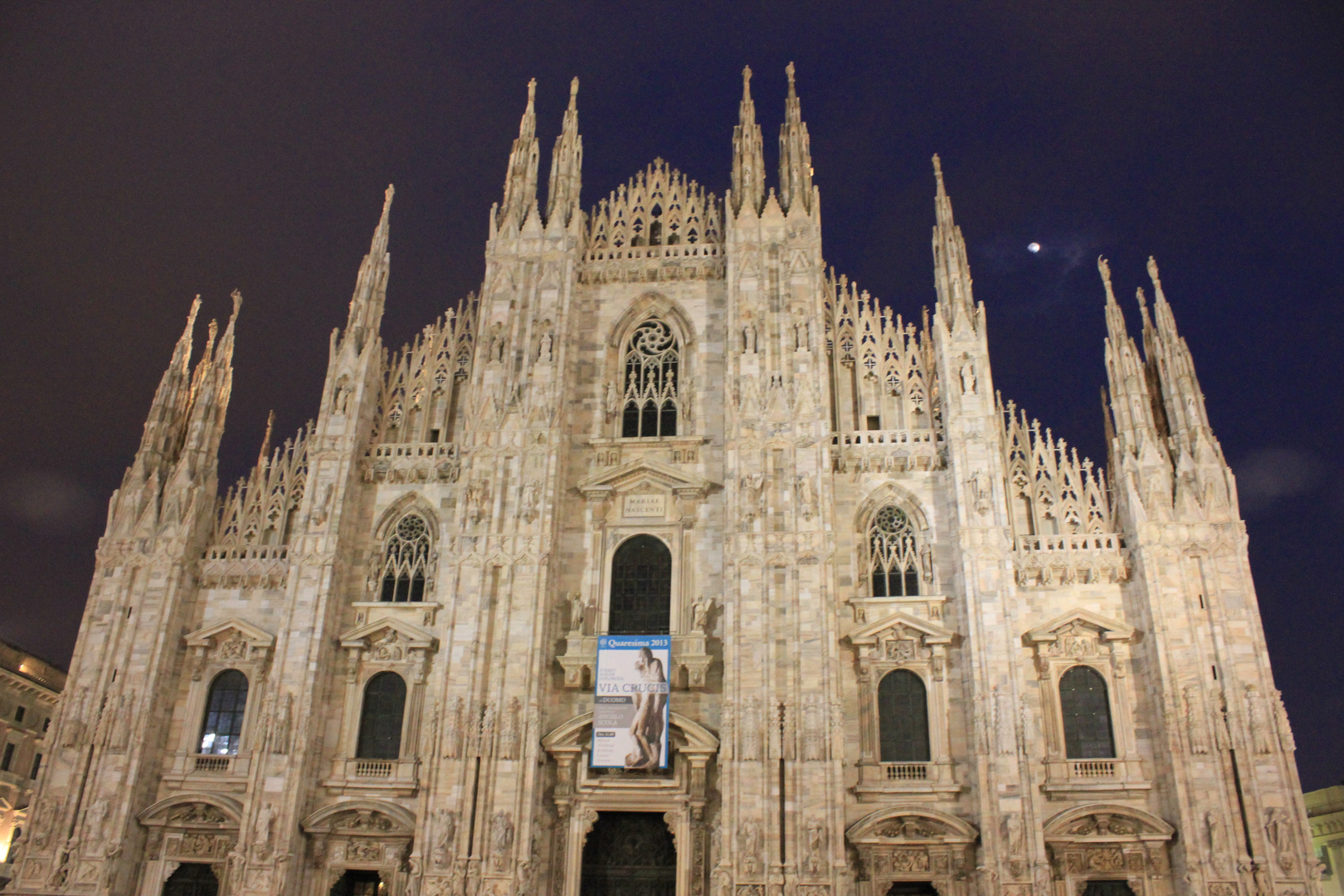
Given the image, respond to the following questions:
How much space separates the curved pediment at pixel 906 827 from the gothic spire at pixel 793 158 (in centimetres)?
1542

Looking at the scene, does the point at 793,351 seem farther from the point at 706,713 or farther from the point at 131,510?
the point at 131,510

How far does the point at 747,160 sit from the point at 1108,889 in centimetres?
1993

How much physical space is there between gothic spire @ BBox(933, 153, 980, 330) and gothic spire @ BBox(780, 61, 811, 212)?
3567mm

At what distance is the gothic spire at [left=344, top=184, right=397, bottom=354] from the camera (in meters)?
28.0

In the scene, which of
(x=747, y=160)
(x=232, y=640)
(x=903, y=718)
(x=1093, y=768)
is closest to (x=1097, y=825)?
(x=1093, y=768)

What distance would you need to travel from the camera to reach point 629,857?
74.3ft

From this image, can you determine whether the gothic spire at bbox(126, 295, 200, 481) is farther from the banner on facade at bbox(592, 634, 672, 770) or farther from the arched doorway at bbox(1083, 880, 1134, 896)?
the arched doorway at bbox(1083, 880, 1134, 896)

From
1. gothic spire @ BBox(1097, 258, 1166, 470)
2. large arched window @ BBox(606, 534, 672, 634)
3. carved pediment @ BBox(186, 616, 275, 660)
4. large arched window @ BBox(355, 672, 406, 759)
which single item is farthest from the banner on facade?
gothic spire @ BBox(1097, 258, 1166, 470)

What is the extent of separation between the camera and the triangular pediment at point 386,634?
2452 cm

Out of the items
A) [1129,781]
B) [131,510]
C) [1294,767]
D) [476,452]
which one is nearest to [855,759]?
[1129,781]

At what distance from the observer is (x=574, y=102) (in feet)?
99.7

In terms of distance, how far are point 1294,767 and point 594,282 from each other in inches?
793

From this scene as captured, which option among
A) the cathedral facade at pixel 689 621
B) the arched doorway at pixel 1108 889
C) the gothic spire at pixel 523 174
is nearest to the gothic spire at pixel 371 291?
the cathedral facade at pixel 689 621

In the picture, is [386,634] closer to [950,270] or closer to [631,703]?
[631,703]
